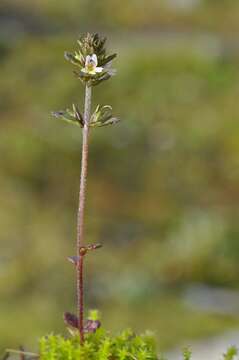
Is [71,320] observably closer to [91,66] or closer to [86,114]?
[86,114]

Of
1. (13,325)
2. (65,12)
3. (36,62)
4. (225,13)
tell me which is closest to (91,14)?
(65,12)

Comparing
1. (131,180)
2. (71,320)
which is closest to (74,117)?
(71,320)

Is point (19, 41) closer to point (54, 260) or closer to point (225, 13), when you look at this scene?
point (225, 13)

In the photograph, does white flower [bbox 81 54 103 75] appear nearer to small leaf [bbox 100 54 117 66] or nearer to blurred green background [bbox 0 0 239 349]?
small leaf [bbox 100 54 117 66]

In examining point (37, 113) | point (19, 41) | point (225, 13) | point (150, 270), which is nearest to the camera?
point (150, 270)

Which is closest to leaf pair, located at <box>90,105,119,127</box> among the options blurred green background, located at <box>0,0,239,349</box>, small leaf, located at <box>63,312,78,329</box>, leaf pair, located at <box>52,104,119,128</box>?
leaf pair, located at <box>52,104,119,128</box>

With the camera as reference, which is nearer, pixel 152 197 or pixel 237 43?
pixel 152 197

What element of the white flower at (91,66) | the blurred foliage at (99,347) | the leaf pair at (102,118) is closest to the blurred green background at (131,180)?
the blurred foliage at (99,347)
